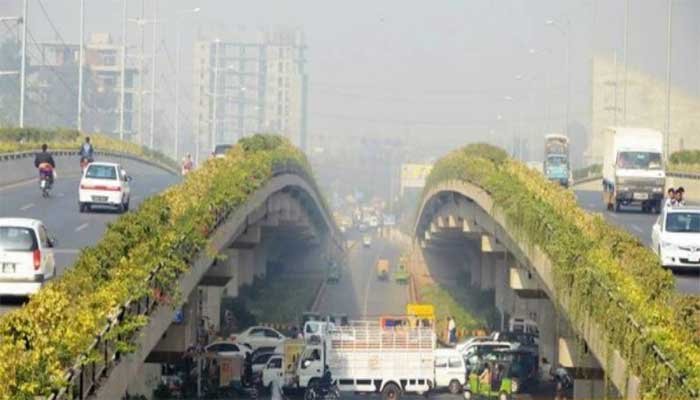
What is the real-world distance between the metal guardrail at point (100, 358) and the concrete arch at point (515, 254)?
25.1 ft

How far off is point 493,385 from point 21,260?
2707cm

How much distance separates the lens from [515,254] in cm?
5525

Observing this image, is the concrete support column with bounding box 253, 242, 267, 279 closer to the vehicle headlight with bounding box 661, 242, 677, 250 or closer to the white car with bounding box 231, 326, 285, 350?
the white car with bounding box 231, 326, 285, 350

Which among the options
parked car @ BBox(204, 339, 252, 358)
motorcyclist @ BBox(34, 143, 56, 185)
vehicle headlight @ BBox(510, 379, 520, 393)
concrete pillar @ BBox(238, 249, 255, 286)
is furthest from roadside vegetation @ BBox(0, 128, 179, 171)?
vehicle headlight @ BBox(510, 379, 520, 393)

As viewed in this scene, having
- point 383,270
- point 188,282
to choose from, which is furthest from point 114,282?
point 383,270

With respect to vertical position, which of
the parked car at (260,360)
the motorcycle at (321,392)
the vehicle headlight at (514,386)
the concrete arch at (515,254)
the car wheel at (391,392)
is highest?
the concrete arch at (515,254)

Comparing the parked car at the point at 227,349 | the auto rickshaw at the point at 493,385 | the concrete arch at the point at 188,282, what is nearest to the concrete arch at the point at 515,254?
the auto rickshaw at the point at 493,385

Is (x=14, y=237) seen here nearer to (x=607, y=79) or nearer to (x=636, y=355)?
(x=636, y=355)

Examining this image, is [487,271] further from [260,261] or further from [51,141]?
[51,141]

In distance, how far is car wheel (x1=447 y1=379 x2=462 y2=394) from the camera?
193 ft

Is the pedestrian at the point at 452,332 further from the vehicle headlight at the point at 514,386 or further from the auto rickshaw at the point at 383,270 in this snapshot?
the auto rickshaw at the point at 383,270

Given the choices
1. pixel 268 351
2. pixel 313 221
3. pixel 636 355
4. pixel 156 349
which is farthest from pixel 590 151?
pixel 636 355

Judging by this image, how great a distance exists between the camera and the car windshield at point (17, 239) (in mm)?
33969

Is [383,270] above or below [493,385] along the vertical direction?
below
